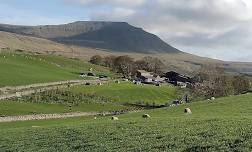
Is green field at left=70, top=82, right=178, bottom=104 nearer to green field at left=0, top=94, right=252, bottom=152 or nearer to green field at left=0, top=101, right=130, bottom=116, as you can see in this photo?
green field at left=0, top=101, right=130, bottom=116

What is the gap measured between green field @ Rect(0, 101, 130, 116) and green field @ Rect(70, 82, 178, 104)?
20009 millimetres

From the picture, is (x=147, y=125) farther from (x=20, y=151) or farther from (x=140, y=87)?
(x=140, y=87)

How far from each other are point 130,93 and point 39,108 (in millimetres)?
61721

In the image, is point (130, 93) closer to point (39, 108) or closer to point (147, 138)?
point (39, 108)

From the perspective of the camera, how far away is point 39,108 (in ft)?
335

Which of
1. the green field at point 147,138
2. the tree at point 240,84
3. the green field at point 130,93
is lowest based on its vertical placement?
the green field at point 130,93

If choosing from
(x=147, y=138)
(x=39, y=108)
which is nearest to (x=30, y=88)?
(x=39, y=108)

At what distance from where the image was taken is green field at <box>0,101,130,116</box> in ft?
299

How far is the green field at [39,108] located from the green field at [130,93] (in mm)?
20009

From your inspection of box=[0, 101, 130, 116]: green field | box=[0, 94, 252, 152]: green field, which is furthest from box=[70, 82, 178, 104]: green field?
box=[0, 94, 252, 152]: green field

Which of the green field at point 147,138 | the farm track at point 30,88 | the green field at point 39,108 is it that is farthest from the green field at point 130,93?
the green field at point 147,138

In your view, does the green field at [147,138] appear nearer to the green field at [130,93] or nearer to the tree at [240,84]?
the green field at [130,93]

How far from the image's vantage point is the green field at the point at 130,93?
481ft

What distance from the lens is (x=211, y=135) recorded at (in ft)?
90.6
